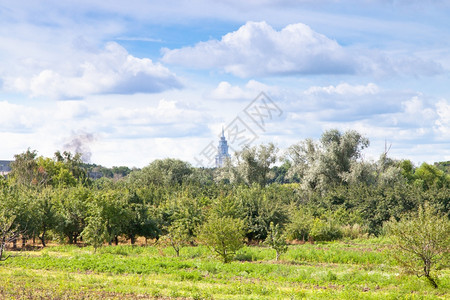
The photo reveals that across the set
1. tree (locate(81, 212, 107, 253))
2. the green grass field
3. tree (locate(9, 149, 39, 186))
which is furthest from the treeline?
tree (locate(9, 149, 39, 186))

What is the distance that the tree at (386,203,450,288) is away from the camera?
693 inches

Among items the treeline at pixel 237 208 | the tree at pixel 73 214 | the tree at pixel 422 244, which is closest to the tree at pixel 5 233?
the treeline at pixel 237 208

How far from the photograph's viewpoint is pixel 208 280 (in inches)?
795

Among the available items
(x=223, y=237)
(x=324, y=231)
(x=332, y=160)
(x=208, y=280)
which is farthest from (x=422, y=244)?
(x=332, y=160)

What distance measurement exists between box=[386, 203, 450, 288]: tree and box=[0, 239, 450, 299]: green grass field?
0.81 m

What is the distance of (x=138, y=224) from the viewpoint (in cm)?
4066

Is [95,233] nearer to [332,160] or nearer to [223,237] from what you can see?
[223,237]

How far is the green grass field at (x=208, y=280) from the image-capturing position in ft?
55.2

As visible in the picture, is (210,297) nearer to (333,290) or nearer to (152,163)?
(333,290)

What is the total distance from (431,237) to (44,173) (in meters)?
73.6

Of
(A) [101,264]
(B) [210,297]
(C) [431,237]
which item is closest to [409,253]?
(C) [431,237]

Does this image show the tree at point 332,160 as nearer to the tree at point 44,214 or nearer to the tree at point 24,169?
the tree at point 44,214

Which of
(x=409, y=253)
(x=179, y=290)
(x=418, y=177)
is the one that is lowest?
(x=179, y=290)

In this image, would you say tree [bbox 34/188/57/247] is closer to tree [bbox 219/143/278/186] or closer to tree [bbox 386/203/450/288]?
tree [bbox 386/203/450/288]
